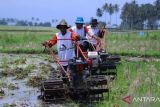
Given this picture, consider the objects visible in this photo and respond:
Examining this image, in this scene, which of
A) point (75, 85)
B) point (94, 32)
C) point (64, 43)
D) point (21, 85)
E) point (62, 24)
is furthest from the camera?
point (94, 32)

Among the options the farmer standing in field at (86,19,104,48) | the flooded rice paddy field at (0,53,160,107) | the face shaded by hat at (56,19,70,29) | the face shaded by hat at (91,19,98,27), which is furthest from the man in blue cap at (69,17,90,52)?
the face shaded by hat at (56,19,70,29)

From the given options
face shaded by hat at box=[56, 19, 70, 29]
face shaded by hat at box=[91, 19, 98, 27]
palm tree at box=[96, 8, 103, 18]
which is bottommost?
palm tree at box=[96, 8, 103, 18]

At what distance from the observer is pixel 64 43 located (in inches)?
480

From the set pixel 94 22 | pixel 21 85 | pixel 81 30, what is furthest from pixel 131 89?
pixel 94 22

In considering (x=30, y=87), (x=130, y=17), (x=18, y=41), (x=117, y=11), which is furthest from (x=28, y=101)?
(x=117, y=11)

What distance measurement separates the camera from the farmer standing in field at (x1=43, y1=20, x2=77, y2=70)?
1211cm

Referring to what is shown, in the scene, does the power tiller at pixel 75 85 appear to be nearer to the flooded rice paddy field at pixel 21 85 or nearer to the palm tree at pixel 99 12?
the flooded rice paddy field at pixel 21 85

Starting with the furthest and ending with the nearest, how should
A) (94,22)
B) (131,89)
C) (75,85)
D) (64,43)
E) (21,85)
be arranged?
(94,22) < (21,85) < (64,43) < (75,85) < (131,89)

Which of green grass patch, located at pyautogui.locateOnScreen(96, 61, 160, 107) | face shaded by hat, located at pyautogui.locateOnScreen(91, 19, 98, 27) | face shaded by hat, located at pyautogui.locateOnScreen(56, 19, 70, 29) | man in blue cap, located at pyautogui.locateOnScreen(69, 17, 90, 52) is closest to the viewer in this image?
green grass patch, located at pyautogui.locateOnScreen(96, 61, 160, 107)

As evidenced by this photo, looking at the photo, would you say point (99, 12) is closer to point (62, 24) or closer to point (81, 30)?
point (81, 30)

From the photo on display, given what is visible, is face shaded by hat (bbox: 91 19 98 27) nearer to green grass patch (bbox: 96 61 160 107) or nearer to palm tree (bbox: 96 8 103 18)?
green grass patch (bbox: 96 61 160 107)

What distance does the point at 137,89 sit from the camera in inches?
377

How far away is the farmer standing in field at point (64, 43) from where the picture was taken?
12.1 meters

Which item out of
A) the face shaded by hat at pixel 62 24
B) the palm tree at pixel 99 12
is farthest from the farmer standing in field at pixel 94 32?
the palm tree at pixel 99 12
